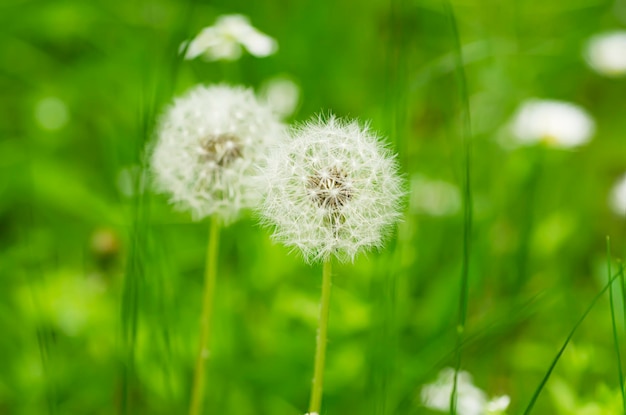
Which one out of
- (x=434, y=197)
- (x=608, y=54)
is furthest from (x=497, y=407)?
(x=608, y=54)

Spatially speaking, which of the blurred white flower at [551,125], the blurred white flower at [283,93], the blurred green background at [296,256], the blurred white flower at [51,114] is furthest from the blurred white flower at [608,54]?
the blurred white flower at [51,114]

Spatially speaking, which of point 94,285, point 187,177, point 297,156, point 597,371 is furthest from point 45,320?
point 597,371

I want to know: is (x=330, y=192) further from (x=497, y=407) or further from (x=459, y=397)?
(x=459, y=397)

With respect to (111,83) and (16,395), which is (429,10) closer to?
(111,83)

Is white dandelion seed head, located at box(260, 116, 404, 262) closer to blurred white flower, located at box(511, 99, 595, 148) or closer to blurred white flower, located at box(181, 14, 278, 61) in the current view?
blurred white flower, located at box(181, 14, 278, 61)

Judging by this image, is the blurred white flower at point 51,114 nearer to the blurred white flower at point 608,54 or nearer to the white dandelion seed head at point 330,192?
the white dandelion seed head at point 330,192

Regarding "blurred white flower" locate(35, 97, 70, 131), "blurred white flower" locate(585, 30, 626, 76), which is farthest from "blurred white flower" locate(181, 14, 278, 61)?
"blurred white flower" locate(585, 30, 626, 76)
